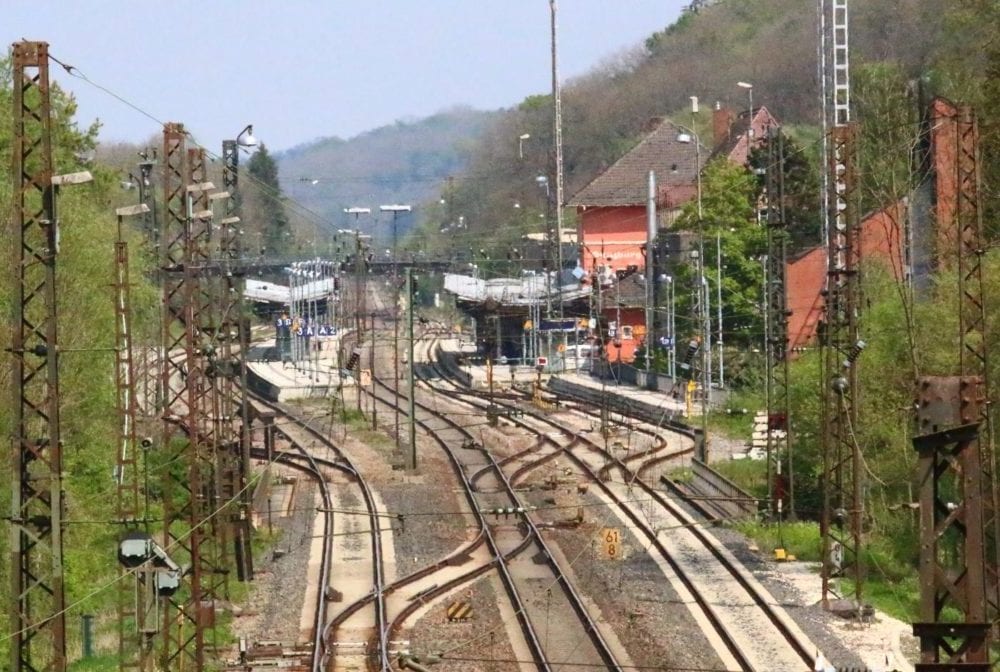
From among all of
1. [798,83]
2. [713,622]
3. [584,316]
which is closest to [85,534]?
[713,622]

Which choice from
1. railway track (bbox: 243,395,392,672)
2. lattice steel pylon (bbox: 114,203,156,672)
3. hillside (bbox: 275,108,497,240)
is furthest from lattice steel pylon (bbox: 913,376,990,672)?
hillside (bbox: 275,108,497,240)

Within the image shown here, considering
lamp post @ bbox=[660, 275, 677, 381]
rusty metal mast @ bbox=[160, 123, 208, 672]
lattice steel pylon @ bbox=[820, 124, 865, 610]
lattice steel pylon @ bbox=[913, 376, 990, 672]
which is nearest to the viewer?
lattice steel pylon @ bbox=[913, 376, 990, 672]

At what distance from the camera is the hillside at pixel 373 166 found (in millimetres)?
161000

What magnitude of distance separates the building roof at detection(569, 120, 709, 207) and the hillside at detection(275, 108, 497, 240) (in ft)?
297

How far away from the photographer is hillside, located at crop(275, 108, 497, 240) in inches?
6339

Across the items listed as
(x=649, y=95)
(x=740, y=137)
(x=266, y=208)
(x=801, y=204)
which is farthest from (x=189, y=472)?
(x=266, y=208)

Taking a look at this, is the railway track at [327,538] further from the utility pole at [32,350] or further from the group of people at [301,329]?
the group of people at [301,329]

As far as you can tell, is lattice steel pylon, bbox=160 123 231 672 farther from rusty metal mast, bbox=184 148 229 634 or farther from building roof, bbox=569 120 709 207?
building roof, bbox=569 120 709 207

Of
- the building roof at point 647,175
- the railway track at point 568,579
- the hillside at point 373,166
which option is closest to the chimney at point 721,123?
the building roof at point 647,175

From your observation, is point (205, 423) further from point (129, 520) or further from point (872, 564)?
point (872, 564)

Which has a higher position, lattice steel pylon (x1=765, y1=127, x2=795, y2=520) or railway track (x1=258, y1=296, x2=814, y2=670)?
lattice steel pylon (x1=765, y1=127, x2=795, y2=520)

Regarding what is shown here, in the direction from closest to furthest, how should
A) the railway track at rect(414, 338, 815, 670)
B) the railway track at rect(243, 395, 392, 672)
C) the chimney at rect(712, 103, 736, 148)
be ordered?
1. the railway track at rect(414, 338, 815, 670)
2. the railway track at rect(243, 395, 392, 672)
3. the chimney at rect(712, 103, 736, 148)

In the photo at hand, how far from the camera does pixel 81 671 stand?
667 inches

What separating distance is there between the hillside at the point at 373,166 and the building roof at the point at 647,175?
297 feet
